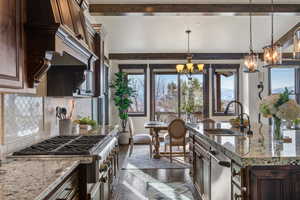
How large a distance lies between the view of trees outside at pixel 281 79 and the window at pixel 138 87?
14.0ft

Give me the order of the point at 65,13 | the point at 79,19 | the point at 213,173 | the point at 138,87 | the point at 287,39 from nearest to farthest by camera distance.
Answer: the point at 65,13 < the point at 213,173 < the point at 79,19 < the point at 287,39 < the point at 138,87

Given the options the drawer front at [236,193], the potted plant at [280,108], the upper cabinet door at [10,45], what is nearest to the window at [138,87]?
the potted plant at [280,108]

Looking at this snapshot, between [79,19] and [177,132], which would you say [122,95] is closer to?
[177,132]

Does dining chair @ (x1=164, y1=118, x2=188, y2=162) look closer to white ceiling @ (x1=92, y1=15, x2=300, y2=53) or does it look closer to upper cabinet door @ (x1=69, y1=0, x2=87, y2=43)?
A: white ceiling @ (x1=92, y1=15, x2=300, y2=53)

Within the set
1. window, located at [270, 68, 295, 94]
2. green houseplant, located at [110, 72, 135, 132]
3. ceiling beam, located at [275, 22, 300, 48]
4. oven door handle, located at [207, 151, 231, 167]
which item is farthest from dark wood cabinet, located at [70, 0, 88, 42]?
window, located at [270, 68, 295, 94]

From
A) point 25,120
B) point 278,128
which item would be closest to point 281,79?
point 278,128

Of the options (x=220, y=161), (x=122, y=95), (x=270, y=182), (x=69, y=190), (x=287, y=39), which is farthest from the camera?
(x=122, y=95)

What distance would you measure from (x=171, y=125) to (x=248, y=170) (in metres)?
3.80

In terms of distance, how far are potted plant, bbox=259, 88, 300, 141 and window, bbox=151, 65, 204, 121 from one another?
6.42 m

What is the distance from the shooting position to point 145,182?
→ 428 centimetres

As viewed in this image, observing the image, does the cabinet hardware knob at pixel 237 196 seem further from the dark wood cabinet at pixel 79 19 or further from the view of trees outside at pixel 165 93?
the view of trees outside at pixel 165 93

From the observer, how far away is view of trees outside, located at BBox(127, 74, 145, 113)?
8844 millimetres

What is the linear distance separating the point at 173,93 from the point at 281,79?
3.60 metres

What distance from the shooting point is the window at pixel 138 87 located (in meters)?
8.82
